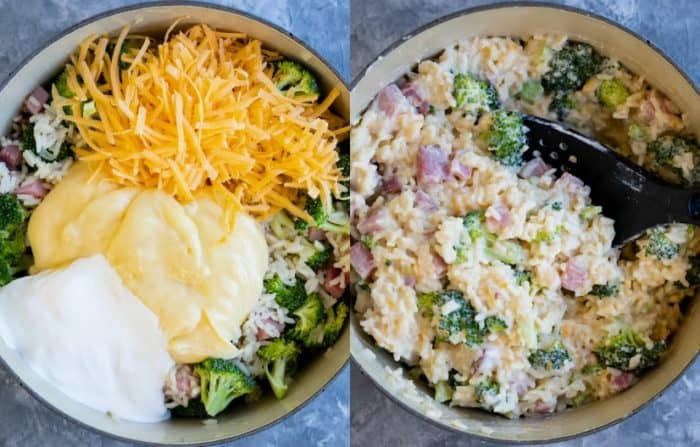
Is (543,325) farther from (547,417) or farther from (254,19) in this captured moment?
(254,19)

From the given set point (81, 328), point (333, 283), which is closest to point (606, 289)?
point (333, 283)

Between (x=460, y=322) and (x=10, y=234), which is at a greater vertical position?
(x=460, y=322)

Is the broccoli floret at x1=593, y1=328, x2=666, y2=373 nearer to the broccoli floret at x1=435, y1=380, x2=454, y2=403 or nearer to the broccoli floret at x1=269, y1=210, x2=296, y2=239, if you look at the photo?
the broccoli floret at x1=435, y1=380, x2=454, y2=403

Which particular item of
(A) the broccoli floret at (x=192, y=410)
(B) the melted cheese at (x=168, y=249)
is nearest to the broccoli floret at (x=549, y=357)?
(B) the melted cheese at (x=168, y=249)

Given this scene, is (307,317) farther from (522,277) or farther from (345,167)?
(522,277)

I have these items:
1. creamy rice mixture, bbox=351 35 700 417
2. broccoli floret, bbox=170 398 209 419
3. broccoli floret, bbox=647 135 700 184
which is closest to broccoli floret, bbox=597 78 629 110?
creamy rice mixture, bbox=351 35 700 417

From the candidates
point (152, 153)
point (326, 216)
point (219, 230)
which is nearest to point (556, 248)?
point (326, 216)
